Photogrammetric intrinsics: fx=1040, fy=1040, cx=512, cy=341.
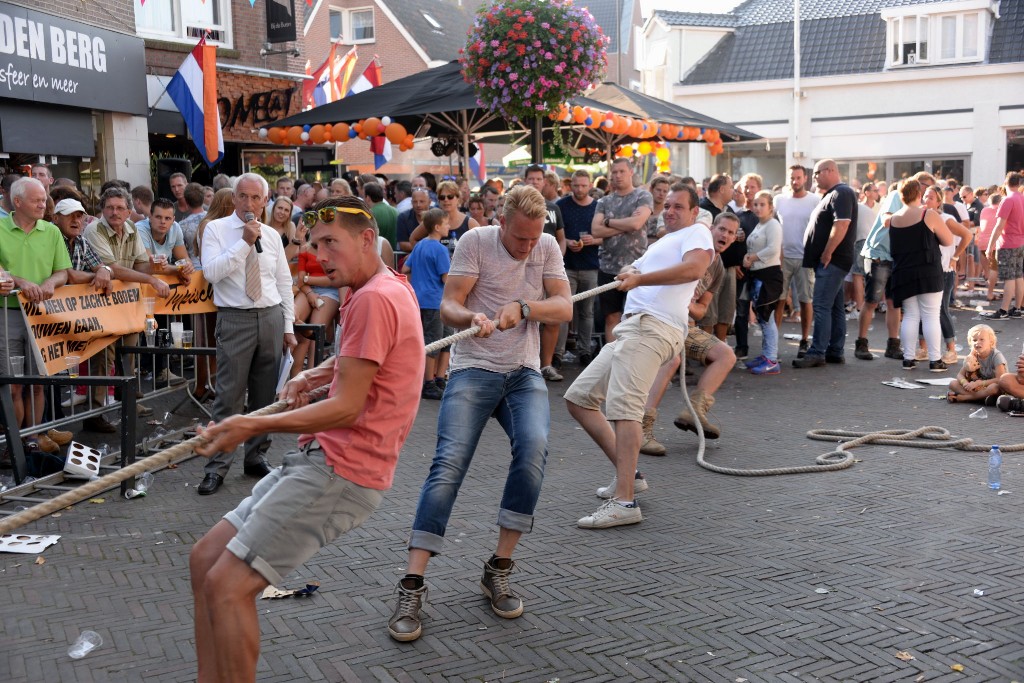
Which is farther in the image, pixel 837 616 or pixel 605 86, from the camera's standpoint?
pixel 605 86

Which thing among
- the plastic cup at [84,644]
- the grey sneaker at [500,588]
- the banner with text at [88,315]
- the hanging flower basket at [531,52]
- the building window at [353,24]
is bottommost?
the plastic cup at [84,644]

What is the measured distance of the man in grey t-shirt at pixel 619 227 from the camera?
11125 millimetres

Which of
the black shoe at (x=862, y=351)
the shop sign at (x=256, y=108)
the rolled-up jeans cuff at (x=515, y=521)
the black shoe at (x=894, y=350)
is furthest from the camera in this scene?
the shop sign at (x=256, y=108)

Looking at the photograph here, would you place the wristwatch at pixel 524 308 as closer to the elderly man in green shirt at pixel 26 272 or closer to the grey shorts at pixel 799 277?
the elderly man in green shirt at pixel 26 272

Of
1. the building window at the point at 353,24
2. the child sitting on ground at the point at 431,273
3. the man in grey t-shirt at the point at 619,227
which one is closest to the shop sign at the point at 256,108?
the child sitting on ground at the point at 431,273

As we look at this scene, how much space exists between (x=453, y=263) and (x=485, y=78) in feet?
25.7

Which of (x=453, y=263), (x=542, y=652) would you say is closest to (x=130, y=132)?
(x=453, y=263)

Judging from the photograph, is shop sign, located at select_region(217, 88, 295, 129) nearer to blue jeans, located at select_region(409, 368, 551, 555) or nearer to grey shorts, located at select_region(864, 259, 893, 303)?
grey shorts, located at select_region(864, 259, 893, 303)

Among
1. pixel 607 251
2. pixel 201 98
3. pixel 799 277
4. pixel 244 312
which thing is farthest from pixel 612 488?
pixel 201 98

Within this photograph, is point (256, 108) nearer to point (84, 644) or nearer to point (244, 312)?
point (244, 312)

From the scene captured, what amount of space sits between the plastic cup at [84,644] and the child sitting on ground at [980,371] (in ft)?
26.9

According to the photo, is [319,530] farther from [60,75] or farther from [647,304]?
[60,75]

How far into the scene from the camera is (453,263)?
16.9 ft

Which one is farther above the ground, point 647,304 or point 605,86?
point 605,86
